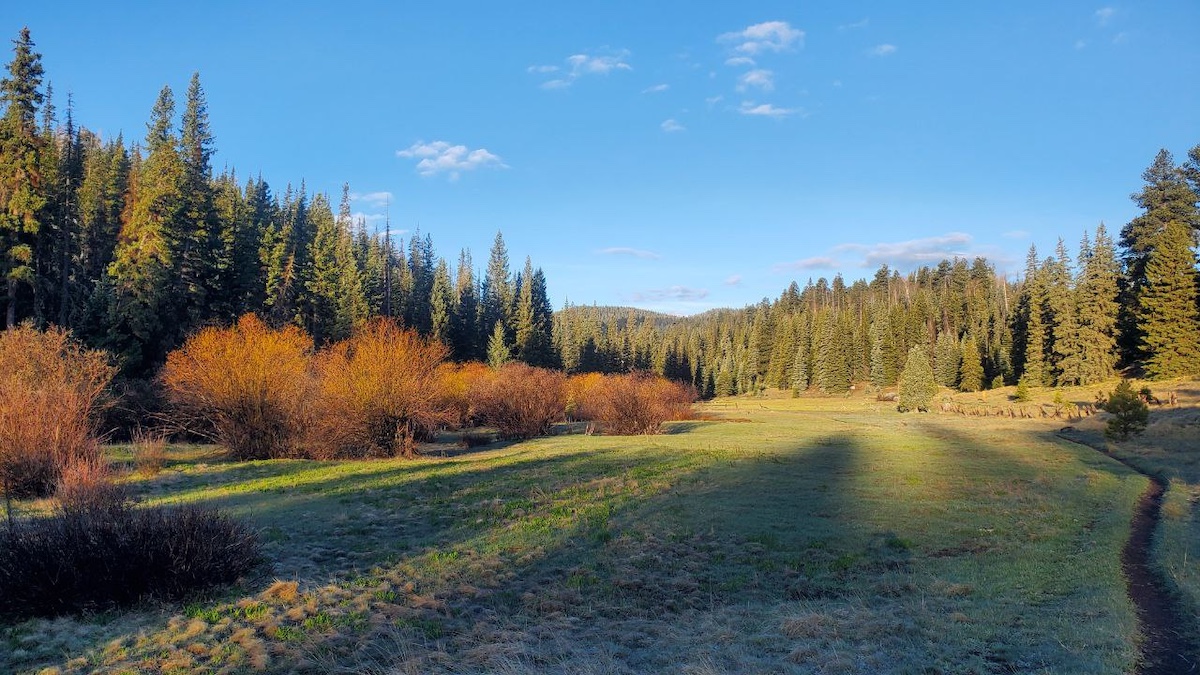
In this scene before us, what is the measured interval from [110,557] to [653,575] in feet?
27.7

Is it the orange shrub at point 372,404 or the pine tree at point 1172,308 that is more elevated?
the pine tree at point 1172,308

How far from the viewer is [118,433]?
32344 mm

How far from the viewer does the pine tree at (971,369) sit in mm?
79312

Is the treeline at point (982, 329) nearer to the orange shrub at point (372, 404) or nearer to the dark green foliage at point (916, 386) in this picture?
the dark green foliage at point (916, 386)

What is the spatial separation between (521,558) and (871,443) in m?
25.0

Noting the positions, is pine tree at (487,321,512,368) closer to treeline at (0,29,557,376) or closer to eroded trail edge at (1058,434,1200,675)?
treeline at (0,29,557,376)

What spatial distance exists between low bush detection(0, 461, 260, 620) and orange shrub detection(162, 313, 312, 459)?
1685cm

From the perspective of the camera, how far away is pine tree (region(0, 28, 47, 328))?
3597 centimetres

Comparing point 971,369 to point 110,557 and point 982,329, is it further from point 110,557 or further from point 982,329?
point 110,557

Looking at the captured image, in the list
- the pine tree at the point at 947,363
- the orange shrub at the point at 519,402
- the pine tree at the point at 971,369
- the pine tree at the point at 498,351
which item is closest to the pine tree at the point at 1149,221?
the pine tree at the point at 971,369

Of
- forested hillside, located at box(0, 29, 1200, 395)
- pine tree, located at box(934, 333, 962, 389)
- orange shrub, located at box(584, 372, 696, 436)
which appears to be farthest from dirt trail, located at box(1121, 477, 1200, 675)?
pine tree, located at box(934, 333, 962, 389)

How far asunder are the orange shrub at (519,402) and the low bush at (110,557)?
2854 cm

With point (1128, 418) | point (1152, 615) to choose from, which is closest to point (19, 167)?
point (1152, 615)

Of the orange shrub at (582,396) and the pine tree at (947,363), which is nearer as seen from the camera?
the orange shrub at (582,396)
